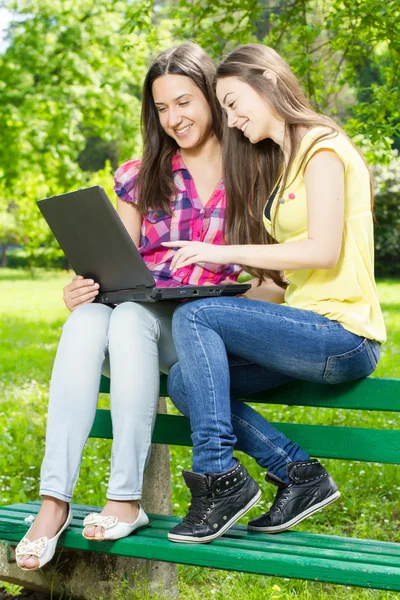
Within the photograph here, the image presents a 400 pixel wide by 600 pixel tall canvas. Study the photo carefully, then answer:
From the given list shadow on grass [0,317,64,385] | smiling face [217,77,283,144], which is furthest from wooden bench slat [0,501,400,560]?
shadow on grass [0,317,64,385]

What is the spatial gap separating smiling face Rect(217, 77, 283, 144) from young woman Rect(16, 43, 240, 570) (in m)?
0.36

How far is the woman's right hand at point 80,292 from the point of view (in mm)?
2750

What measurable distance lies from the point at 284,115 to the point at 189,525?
1200 mm

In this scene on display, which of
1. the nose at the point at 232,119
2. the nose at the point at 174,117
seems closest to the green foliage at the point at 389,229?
the nose at the point at 174,117

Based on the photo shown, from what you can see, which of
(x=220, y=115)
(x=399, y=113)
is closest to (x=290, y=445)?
(x=220, y=115)

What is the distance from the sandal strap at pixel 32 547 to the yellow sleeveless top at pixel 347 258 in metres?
0.99

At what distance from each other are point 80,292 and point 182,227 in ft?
1.56

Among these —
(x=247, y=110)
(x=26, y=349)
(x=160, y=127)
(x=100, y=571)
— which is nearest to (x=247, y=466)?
(x=100, y=571)

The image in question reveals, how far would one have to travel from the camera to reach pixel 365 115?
520cm

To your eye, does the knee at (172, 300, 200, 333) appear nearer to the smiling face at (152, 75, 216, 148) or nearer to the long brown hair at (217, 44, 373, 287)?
the long brown hair at (217, 44, 373, 287)

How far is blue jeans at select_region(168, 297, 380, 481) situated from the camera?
2355 mm

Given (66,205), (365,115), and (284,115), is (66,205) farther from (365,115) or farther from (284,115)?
(365,115)

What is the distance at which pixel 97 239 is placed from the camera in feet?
8.63

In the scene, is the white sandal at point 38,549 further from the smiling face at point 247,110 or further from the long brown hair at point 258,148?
the smiling face at point 247,110
